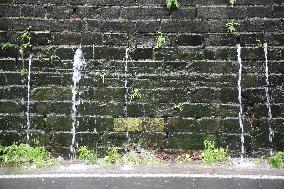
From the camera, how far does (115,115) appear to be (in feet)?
17.7

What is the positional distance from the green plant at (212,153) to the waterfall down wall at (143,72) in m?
0.08

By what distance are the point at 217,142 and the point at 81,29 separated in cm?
215

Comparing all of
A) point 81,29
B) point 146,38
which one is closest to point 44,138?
point 81,29

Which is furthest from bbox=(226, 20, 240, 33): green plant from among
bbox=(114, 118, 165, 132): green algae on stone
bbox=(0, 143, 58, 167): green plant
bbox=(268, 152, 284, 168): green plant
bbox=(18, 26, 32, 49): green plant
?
bbox=(0, 143, 58, 167): green plant

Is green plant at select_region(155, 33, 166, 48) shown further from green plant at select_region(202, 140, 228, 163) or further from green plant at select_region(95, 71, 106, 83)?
green plant at select_region(202, 140, 228, 163)

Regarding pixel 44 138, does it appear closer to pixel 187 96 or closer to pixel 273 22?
pixel 187 96

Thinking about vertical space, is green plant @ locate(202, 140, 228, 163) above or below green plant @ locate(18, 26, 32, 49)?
below

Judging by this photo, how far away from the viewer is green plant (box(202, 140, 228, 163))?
204 inches

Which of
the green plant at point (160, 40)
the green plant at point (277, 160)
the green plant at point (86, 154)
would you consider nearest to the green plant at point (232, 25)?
the green plant at point (160, 40)

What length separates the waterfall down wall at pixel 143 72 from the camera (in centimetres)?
537

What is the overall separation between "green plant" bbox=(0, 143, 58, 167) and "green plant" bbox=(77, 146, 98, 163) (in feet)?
1.02

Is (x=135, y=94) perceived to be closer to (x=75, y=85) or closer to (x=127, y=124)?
(x=127, y=124)

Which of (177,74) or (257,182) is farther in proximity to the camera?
(177,74)

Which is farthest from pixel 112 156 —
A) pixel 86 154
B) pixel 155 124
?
pixel 155 124
